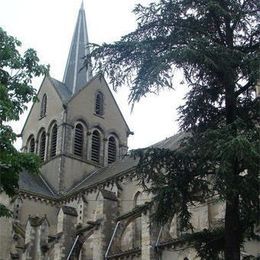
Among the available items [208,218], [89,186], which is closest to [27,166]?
[208,218]

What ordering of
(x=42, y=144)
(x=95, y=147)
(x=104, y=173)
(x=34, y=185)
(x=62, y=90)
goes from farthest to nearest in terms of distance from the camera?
(x=62, y=90) → (x=42, y=144) → (x=95, y=147) → (x=34, y=185) → (x=104, y=173)

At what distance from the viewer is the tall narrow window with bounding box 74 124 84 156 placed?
38347 millimetres

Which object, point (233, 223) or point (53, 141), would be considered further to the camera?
point (53, 141)

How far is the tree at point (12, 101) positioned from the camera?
11.5 metres

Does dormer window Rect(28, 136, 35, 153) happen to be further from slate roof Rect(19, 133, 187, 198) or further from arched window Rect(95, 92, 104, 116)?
arched window Rect(95, 92, 104, 116)

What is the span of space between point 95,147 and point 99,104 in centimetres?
357

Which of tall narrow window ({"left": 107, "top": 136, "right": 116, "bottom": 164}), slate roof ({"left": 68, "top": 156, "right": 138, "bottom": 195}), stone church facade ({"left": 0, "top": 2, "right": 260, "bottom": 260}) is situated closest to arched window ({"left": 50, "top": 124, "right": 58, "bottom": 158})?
stone church facade ({"left": 0, "top": 2, "right": 260, "bottom": 260})

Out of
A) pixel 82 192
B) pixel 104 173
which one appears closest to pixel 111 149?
pixel 104 173

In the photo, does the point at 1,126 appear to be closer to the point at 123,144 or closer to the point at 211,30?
the point at 211,30

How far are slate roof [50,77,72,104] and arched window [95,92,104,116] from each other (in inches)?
83.2

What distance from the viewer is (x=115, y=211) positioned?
28969 millimetres

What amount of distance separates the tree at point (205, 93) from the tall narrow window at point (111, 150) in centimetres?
2642

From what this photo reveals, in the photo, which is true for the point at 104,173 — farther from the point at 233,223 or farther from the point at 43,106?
the point at 233,223

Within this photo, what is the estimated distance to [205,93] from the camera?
A: 12.9 meters
